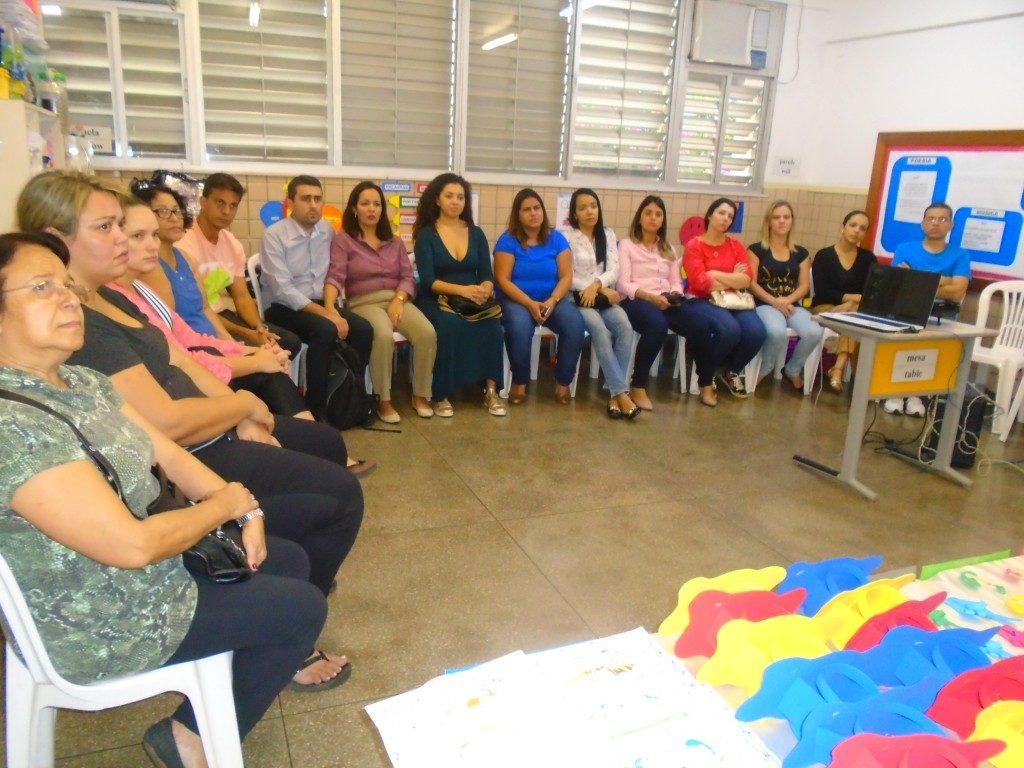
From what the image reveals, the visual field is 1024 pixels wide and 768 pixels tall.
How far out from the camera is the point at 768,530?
2951 mm

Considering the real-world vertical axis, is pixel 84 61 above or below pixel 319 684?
above

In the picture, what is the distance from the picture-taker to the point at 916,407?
4586 millimetres

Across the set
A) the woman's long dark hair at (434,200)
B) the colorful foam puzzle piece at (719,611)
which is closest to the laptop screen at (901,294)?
the woman's long dark hair at (434,200)

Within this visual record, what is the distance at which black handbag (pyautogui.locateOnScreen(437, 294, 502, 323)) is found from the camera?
163 inches

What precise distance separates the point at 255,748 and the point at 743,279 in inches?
160

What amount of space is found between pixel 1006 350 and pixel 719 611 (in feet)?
13.1

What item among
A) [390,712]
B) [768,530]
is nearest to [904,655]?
[390,712]

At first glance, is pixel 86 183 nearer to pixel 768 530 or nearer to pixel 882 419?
pixel 768 530

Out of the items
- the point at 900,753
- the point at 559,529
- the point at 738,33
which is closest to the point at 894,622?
the point at 900,753

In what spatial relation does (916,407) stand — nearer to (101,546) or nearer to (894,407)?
(894,407)

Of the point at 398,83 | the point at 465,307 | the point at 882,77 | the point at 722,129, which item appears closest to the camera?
the point at 465,307

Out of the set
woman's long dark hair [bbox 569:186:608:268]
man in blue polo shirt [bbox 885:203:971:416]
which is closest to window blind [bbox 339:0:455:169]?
woman's long dark hair [bbox 569:186:608:268]

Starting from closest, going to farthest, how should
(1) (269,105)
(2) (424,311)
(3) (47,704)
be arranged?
(3) (47,704), (2) (424,311), (1) (269,105)

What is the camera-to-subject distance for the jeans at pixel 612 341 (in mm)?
4348
